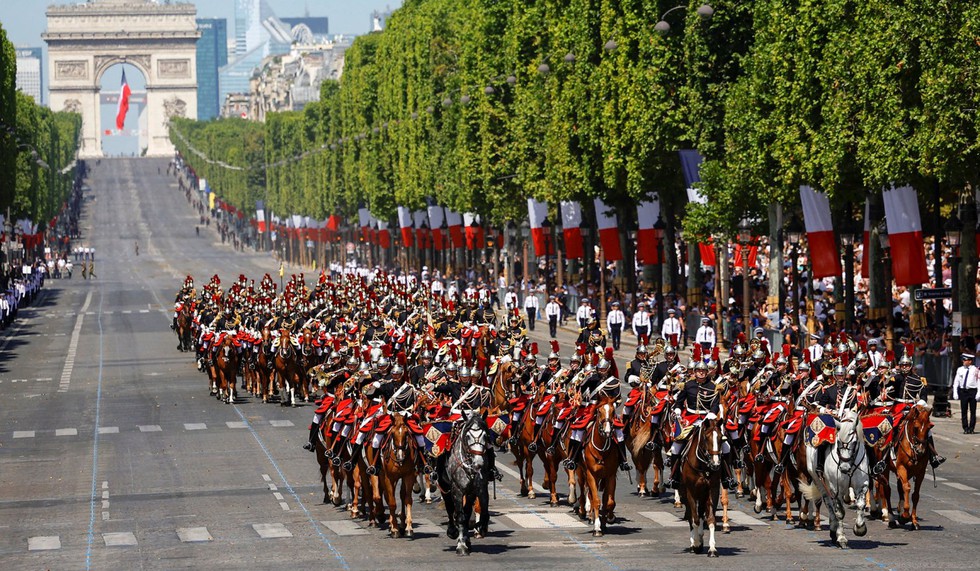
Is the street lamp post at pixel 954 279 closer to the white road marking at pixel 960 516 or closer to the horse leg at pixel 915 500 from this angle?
the white road marking at pixel 960 516

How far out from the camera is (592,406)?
103ft

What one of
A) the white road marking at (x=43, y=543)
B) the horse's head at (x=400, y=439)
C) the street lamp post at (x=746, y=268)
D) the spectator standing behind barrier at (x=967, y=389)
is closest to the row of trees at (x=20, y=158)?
the street lamp post at (x=746, y=268)

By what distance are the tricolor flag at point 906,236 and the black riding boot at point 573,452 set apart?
2375 centimetres

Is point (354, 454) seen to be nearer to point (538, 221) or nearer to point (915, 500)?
point (915, 500)

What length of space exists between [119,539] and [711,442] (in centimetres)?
925

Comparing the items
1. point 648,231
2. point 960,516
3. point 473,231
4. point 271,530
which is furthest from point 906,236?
point 473,231

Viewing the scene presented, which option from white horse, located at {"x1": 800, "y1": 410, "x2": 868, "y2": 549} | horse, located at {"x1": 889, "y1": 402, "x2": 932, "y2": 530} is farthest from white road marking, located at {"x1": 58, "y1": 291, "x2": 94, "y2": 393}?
white horse, located at {"x1": 800, "y1": 410, "x2": 868, "y2": 549}

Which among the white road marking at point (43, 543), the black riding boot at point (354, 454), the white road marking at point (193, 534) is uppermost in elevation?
the black riding boot at point (354, 454)

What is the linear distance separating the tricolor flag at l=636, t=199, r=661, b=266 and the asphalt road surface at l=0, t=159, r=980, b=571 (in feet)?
68.9

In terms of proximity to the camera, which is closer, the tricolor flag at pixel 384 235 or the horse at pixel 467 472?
the horse at pixel 467 472

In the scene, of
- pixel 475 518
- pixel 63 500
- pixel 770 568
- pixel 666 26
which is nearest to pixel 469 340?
pixel 666 26

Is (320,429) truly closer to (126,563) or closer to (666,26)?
(126,563)

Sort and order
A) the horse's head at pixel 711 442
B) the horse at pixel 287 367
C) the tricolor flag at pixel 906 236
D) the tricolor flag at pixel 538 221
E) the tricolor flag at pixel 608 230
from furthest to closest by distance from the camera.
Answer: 1. the tricolor flag at pixel 538 221
2. the tricolor flag at pixel 608 230
3. the horse at pixel 287 367
4. the tricolor flag at pixel 906 236
5. the horse's head at pixel 711 442

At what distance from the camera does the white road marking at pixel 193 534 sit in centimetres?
3125
